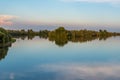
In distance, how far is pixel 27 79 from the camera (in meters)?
12.0

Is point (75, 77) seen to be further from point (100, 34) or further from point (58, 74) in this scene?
point (100, 34)

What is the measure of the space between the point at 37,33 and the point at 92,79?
100.0 m

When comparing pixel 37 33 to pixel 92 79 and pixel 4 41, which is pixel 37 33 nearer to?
pixel 4 41

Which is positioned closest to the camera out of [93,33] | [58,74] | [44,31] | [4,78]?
[4,78]

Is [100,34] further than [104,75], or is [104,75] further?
[100,34]

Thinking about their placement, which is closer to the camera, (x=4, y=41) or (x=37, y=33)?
(x=4, y=41)

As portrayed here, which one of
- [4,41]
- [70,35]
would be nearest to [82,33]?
[70,35]

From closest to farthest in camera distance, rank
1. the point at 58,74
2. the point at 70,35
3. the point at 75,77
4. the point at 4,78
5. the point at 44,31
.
Answer: 1. the point at 4,78
2. the point at 75,77
3. the point at 58,74
4. the point at 70,35
5. the point at 44,31

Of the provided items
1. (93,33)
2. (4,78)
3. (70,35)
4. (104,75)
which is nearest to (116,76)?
(104,75)

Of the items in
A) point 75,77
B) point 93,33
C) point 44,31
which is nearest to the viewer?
point 75,77

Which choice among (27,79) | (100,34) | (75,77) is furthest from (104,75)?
(100,34)

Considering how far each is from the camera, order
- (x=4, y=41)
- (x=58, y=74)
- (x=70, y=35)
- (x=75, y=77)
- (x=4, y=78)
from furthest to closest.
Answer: (x=70, y=35)
(x=4, y=41)
(x=58, y=74)
(x=75, y=77)
(x=4, y=78)

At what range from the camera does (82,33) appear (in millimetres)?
84000

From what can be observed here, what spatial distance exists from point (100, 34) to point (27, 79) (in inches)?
3541
